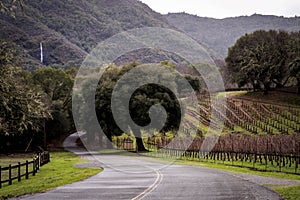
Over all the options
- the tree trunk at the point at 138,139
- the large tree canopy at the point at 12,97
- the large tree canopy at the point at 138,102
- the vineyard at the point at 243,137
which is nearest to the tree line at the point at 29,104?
the large tree canopy at the point at 12,97

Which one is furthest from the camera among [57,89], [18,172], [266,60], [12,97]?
[266,60]

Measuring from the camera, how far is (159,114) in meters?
66.2

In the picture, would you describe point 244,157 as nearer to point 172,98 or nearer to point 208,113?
point 172,98

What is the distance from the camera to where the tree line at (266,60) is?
95500 mm

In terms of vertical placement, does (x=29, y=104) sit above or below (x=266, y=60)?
below

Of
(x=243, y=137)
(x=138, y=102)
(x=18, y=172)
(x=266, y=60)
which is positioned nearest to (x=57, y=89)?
(x=138, y=102)

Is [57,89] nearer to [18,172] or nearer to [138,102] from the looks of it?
[138,102]

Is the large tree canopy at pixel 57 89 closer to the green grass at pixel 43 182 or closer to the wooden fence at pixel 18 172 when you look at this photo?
the wooden fence at pixel 18 172

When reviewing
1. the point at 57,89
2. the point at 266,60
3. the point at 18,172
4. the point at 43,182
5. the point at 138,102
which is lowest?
the point at 43,182

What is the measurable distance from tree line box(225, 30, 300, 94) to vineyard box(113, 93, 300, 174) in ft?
27.4

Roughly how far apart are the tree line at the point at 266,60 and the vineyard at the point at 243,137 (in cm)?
837

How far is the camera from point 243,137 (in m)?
48.7

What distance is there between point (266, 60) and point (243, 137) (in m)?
54.5

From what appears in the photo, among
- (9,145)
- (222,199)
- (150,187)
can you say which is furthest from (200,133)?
(222,199)
